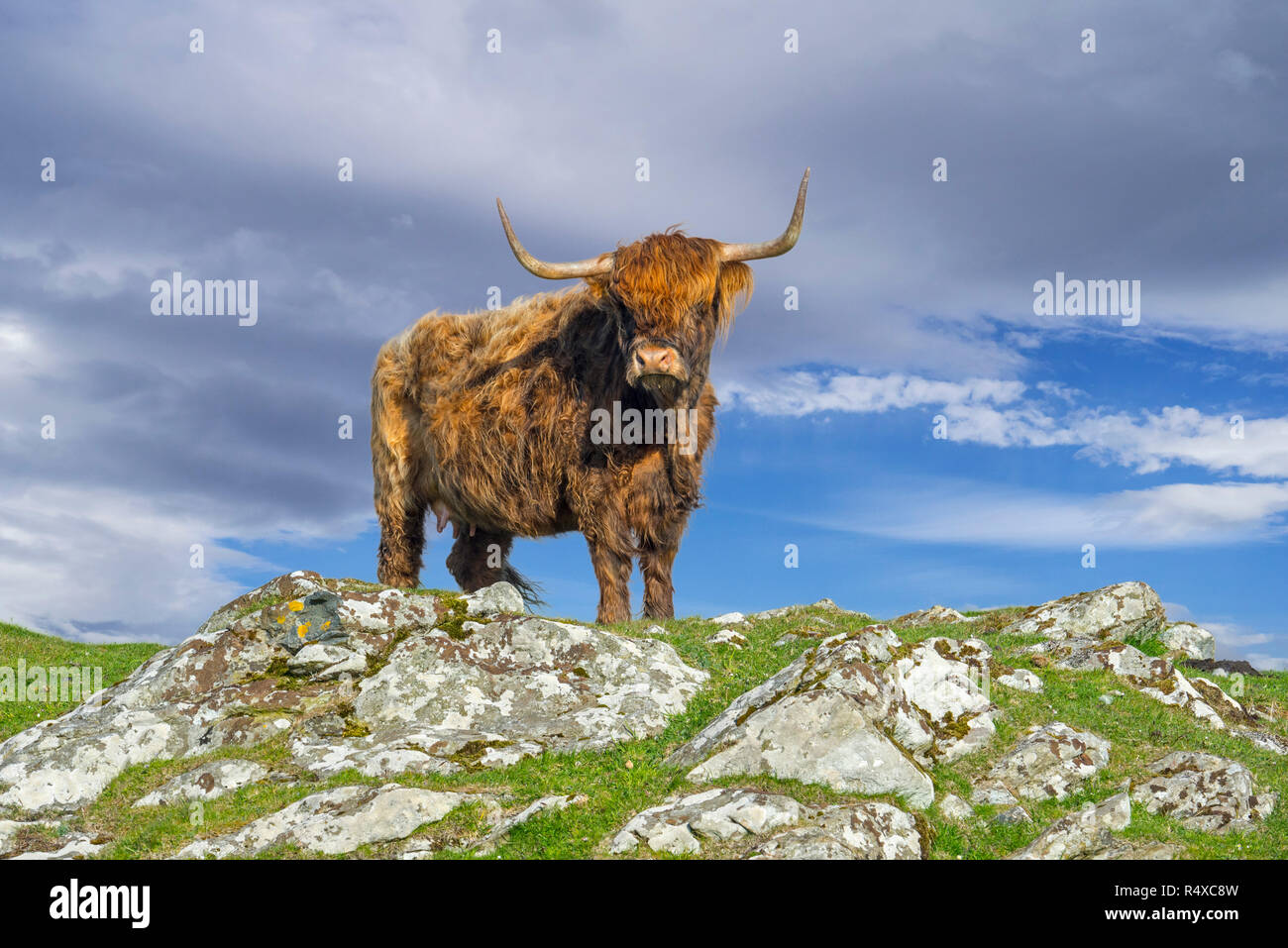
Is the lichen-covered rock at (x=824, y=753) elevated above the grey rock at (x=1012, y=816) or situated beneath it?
elevated above

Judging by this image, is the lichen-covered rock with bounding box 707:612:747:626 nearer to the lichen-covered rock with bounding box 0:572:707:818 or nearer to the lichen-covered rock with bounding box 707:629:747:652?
the lichen-covered rock with bounding box 707:629:747:652

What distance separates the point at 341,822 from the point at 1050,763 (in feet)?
17.9

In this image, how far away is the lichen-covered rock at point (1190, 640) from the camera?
13.8 metres

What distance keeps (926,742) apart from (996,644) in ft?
16.1

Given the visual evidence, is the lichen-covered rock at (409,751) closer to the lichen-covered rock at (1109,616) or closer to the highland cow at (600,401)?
the highland cow at (600,401)

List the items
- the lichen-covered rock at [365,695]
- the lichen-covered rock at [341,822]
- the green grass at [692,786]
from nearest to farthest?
the green grass at [692,786] < the lichen-covered rock at [341,822] < the lichen-covered rock at [365,695]

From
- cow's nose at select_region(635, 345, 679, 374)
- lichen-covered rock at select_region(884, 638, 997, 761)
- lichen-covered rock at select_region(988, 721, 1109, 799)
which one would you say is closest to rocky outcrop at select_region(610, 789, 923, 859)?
lichen-covered rock at select_region(988, 721, 1109, 799)

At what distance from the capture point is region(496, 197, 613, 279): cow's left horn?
13.9 meters

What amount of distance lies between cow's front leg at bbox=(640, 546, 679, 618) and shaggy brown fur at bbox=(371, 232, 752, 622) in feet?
0.05

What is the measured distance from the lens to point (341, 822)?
289 inches

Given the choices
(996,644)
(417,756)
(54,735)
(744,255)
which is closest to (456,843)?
(417,756)

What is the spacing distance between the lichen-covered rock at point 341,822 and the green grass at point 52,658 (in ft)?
24.3

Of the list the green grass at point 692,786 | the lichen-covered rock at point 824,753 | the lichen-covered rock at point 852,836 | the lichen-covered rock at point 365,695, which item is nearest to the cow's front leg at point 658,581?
the green grass at point 692,786
